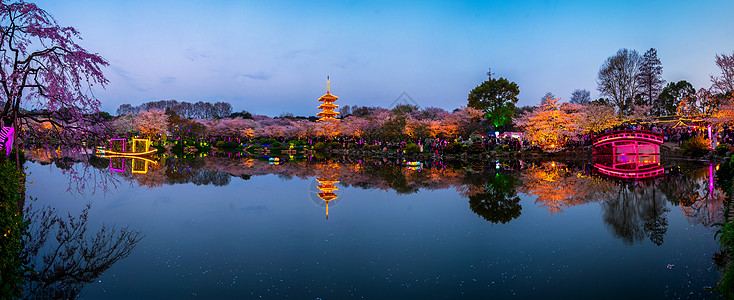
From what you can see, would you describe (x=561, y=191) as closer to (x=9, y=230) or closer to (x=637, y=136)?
(x=9, y=230)

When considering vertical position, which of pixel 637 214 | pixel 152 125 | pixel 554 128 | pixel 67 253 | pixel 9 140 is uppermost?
pixel 152 125

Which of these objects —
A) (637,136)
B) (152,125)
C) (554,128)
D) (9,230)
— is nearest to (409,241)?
(9,230)

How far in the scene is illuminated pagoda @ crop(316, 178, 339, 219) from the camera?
14.5 meters

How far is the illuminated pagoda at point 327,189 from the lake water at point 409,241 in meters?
0.22

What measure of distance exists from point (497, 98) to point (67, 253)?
57.5 metres

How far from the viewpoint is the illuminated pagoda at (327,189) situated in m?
14.5

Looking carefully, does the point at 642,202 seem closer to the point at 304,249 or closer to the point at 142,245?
the point at 304,249

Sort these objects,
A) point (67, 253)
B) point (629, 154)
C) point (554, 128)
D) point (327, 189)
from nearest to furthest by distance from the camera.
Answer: point (67, 253) → point (327, 189) → point (629, 154) → point (554, 128)

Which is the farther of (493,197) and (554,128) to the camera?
(554,128)

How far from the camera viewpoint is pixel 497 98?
5856 cm

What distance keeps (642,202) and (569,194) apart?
2.37 meters

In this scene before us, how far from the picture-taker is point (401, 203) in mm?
13656

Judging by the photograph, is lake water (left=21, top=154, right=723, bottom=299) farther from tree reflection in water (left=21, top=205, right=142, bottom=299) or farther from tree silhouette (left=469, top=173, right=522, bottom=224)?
tree reflection in water (left=21, top=205, right=142, bottom=299)

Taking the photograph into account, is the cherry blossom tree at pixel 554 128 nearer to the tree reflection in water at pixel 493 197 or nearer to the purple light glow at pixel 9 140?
the tree reflection in water at pixel 493 197
